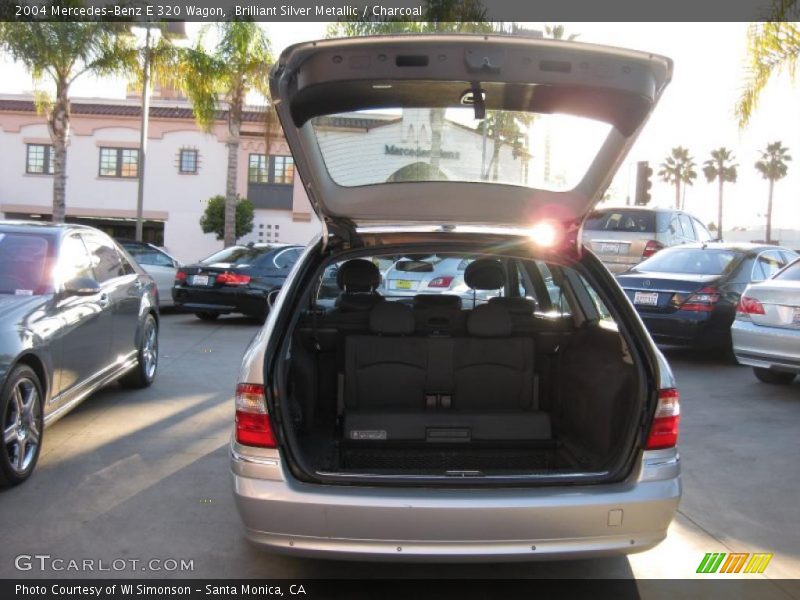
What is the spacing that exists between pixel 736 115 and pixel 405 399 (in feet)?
31.7

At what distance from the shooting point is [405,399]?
4.63 metres

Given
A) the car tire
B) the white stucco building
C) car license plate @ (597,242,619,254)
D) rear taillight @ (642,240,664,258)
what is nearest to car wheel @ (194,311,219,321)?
car license plate @ (597,242,619,254)

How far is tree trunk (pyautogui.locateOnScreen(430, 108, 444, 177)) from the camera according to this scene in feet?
11.8

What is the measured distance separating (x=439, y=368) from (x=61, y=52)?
685 inches

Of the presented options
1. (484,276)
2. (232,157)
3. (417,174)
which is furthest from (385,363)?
(232,157)

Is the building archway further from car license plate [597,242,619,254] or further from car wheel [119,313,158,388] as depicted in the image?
car license plate [597,242,619,254]

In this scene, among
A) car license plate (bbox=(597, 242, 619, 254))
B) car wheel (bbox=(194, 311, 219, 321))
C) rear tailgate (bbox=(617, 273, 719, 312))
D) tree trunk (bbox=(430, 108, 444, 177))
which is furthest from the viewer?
car license plate (bbox=(597, 242, 619, 254))

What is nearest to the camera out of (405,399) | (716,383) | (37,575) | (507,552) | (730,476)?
(507,552)

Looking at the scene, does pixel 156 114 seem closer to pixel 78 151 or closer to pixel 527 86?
pixel 78 151

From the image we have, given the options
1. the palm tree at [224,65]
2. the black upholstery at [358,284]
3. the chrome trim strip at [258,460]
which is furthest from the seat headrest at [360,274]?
the palm tree at [224,65]

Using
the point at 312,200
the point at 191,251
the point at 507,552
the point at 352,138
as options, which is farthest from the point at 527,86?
the point at 191,251

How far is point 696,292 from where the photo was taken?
9.45 m

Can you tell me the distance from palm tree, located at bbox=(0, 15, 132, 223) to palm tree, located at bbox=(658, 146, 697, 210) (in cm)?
5599

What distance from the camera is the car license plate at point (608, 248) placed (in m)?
14.1
